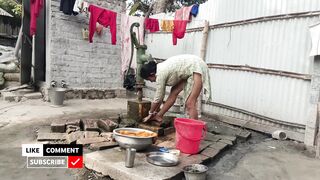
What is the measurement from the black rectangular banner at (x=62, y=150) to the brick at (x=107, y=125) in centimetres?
83

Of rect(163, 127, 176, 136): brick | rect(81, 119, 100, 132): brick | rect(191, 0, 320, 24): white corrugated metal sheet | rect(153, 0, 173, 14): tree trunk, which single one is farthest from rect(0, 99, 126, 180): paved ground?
rect(153, 0, 173, 14): tree trunk

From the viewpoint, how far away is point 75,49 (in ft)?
24.7

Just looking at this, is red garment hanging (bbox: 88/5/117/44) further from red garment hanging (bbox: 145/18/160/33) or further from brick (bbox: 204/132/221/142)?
brick (bbox: 204/132/221/142)

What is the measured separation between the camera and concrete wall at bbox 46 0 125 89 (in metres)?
7.14

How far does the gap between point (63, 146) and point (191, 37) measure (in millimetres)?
4925

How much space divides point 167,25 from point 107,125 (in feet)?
14.3

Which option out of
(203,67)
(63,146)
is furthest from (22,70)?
(203,67)

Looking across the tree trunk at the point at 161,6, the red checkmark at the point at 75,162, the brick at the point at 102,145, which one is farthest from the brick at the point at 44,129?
the tree trunk at the point at 161,6

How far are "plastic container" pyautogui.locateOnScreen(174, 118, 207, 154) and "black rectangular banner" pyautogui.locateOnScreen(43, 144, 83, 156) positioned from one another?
1273 mm

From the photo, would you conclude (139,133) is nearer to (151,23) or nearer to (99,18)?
(99,18)

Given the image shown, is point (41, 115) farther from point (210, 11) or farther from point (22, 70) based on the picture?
point (210, 11)

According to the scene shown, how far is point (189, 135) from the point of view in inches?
133

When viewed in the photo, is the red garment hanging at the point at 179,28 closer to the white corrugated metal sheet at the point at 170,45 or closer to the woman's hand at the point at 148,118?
the white corrugated metal sheet at the point at 170,45

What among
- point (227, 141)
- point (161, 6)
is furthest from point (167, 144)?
point (161, 6)
